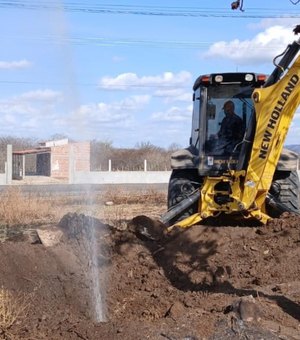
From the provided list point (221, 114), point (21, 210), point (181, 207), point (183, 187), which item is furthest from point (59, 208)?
point (221, 114)

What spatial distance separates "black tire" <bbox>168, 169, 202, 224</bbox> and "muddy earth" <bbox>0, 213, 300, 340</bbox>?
0.53 meters

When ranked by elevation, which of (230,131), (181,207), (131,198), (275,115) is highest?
(275,115)

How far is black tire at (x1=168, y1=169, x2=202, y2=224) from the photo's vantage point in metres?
10.1

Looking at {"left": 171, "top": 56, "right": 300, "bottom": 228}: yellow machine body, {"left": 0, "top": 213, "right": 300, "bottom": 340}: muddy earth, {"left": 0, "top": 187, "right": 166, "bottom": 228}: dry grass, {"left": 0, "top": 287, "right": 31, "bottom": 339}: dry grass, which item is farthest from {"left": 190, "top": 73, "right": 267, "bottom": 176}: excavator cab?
{"left": 0, "top": 287, "right": 31, "bottom": 339}: dry grass

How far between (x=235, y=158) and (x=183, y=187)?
1086 mm

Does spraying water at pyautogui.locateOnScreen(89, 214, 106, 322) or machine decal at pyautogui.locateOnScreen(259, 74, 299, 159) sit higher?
machine decal at pyautogui.locateOnScreen(259, 74, 299, 159)

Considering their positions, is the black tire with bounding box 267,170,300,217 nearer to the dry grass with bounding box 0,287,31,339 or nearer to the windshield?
the windshield

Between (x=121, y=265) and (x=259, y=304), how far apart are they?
107 inches

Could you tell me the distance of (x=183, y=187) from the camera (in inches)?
403

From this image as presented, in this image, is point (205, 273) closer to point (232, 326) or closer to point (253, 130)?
point (253, 130)

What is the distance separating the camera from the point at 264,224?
9531mm

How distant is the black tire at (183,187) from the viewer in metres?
10.1

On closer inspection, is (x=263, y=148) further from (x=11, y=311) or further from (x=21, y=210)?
(x=21, y=210)

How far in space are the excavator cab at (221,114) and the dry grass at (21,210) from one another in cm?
597
